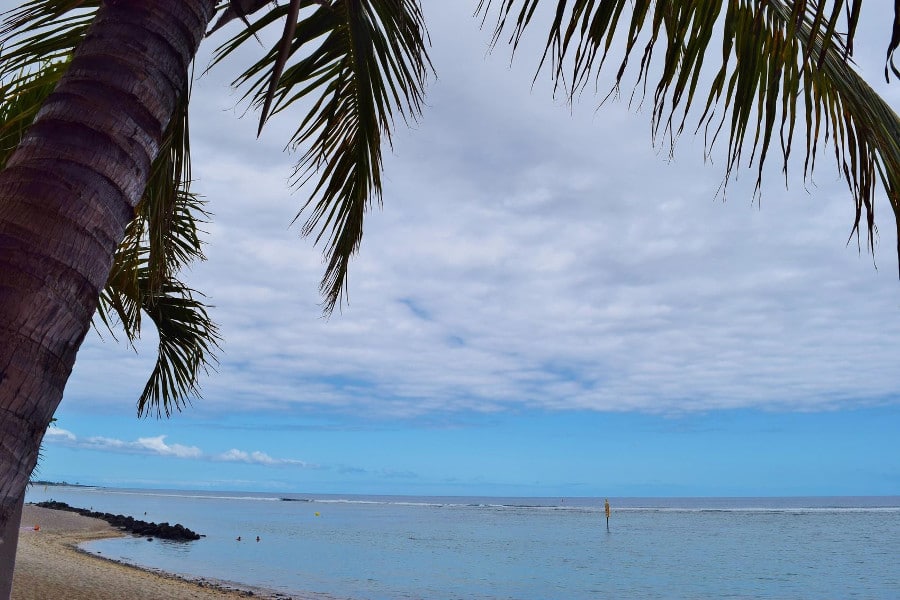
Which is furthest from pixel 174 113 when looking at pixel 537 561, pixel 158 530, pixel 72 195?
pixel 158 530

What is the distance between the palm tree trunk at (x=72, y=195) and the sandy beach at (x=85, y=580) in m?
12.9

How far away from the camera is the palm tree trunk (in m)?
1.22

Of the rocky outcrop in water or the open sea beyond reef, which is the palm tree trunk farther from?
the rocky outcrop in water

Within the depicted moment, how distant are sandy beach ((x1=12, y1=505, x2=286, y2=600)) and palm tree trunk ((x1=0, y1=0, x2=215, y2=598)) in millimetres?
12921

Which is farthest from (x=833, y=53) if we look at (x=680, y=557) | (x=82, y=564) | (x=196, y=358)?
(x=680, y=557)

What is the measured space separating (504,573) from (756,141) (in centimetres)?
2533

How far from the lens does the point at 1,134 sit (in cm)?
282

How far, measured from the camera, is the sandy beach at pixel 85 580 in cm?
1338

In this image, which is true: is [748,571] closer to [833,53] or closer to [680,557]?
[680,557]

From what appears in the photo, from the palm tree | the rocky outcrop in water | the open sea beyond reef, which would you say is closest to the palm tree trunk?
the palm tree

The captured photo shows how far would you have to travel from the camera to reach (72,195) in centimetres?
137

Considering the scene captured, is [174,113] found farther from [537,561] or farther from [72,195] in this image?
[537,561]

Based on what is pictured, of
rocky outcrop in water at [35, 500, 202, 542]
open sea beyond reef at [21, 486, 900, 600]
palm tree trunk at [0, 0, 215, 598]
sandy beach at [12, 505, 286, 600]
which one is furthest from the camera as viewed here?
rocky outcrop in water at [35, 500, 202, 542]

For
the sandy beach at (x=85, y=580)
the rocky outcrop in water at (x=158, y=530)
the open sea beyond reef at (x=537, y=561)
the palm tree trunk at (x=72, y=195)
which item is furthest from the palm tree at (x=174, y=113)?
the rocky outcrop in water at (x=158, y=530)
